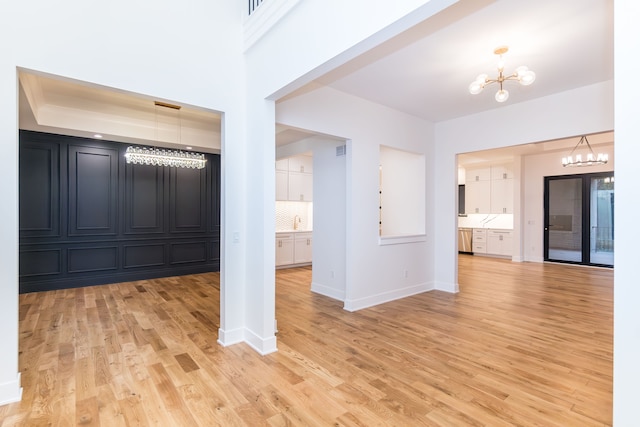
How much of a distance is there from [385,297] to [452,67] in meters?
3.31

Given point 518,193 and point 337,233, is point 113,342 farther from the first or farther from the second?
point 518,193

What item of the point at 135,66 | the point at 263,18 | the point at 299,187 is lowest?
the point at 299,187

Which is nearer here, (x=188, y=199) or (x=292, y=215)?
(x=188, y=199)

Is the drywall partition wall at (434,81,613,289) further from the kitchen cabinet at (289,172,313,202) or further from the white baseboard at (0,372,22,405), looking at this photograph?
the white baseboard at (0,372,22,405)

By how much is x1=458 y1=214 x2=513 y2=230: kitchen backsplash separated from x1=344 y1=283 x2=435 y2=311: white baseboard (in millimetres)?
5955

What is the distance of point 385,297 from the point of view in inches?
189

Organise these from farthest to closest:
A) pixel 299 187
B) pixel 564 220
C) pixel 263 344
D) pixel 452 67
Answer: pixel 564 220 < pixel 299 187 < pixel 452 67 < pixel 263 344

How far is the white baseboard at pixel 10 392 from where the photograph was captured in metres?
2.17

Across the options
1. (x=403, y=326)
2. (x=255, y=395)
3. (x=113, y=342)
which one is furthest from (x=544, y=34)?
(x=113, y=342)

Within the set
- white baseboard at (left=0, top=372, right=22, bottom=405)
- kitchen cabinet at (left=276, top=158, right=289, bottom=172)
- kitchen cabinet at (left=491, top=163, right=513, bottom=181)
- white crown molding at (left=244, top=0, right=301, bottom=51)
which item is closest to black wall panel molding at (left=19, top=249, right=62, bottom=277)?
white baseboard at (left=0, top=372, right=22, bottom=405)

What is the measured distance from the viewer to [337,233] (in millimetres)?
5039

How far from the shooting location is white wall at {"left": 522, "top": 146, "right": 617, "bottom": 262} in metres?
8.38

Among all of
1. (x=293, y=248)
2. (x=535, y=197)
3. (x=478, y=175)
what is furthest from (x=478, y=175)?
(x=293, y=248)

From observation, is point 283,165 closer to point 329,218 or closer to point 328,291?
point 329,218
